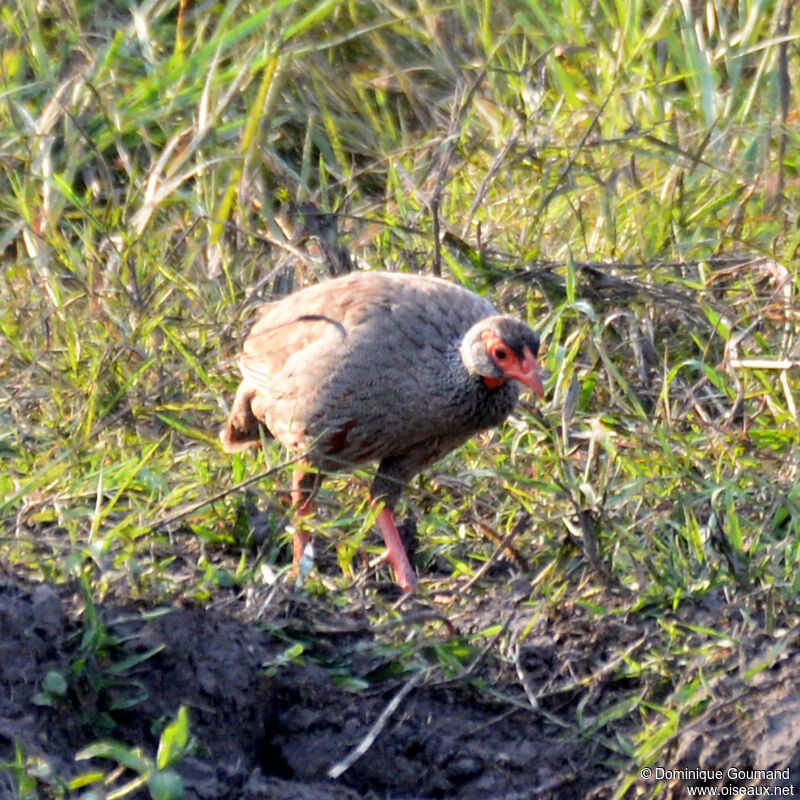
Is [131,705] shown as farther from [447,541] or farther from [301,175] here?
[301,175]

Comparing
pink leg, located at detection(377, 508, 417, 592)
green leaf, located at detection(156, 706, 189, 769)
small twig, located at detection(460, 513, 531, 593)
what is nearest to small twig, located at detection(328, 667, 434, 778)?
small twig, located at detection(460, 513, 531, 593)

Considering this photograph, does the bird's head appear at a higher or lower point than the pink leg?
higher

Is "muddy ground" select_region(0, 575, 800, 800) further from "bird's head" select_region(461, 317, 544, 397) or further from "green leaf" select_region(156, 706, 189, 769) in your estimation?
"bird's head" select_region(461, 317, 544, 397)

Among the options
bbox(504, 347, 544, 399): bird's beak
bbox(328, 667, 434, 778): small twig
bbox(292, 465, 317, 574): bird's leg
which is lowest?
bbox(292, 465, 317, 574): bird's leg

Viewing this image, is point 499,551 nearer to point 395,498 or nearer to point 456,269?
point 395,498

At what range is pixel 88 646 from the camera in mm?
3176

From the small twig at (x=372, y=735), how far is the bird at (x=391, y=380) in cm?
102

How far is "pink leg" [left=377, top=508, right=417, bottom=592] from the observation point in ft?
14.3

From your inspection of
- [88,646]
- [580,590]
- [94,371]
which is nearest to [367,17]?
[94,371]

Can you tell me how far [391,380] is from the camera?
4.63 metres

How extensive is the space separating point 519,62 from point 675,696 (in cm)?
362

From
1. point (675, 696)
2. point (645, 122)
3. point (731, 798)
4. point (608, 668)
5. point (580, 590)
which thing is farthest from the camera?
point (645, 122)

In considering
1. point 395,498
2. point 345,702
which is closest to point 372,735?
point 345,702

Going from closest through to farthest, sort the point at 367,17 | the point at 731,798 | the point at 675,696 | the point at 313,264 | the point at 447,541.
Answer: the point at 731,798 < the point at 675,696 < the point at 447,541 < the point at 313,264 < the point at 367,17
